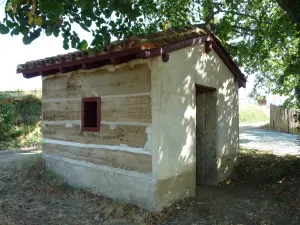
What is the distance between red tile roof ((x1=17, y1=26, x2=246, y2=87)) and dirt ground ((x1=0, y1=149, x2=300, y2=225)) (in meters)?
2.60

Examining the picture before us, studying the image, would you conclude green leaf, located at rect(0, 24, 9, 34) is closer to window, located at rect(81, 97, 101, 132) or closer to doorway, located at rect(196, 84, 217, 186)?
window, located at rect(81, 97, 101, 132)

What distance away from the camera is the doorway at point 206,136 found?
7.14m

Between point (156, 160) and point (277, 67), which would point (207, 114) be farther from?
point (277, 67)

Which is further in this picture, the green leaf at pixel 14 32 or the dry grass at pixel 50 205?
the dry grass at pixel 50 205

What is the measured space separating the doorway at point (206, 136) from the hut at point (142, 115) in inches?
1.0

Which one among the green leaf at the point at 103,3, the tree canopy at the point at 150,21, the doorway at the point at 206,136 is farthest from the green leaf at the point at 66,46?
the doorway at the point at 206,136

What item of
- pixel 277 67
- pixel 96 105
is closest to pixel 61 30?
pixel 96 105

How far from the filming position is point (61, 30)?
4434mm

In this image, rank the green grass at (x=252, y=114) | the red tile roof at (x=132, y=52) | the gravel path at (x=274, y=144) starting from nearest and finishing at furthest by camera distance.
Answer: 1. the red tile roof at (x=132, y=52)
2. the gravel path at (x=274, y=144)
3. the green grass at (x=252, y=114)

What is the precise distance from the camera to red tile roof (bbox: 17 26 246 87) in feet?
16.1

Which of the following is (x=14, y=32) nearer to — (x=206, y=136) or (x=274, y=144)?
(x=206, y=136)

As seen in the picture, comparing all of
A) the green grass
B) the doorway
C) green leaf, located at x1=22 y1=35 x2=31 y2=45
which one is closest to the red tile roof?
the doorway

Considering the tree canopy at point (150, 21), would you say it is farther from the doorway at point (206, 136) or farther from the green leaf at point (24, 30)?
the doorway at point (206, 136)

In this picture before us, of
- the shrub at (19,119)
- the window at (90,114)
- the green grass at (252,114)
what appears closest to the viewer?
the window at (90,114)
